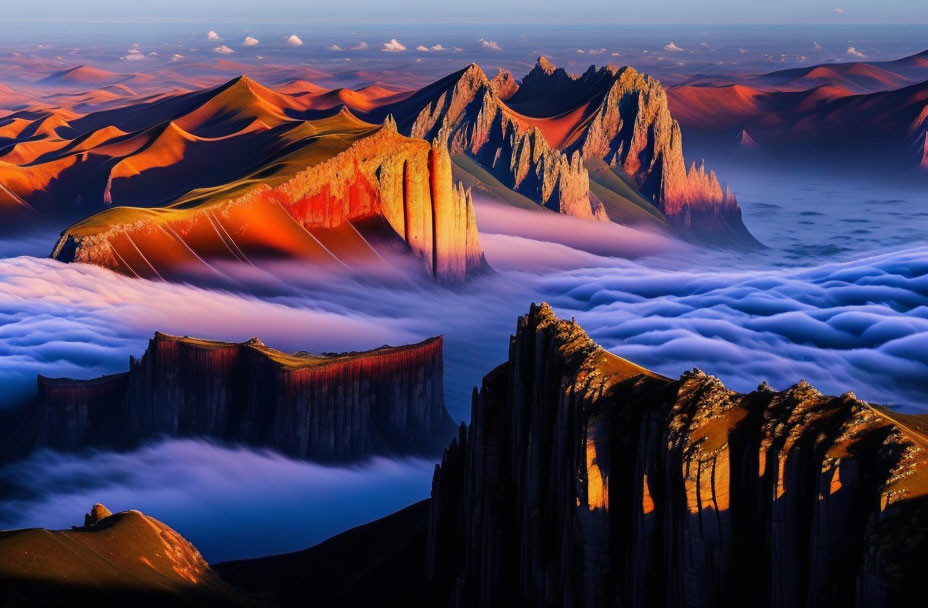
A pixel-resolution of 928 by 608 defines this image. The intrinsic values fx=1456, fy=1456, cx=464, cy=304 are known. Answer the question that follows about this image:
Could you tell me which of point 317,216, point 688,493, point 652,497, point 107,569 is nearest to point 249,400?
point 107,569

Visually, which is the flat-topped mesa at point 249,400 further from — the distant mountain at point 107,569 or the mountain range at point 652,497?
the mountain range at point 652,497

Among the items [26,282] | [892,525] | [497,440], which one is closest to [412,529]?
[497,440]

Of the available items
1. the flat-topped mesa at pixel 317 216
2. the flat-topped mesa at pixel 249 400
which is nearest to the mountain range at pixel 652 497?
the flat-topped mesa at pixel 249 400

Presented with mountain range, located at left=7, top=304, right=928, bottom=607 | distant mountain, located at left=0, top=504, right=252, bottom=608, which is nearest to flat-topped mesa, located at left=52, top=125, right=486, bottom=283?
distant mountain, located at left=0, top=504, right=252, bottom=608

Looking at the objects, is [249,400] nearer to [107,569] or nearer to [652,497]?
[107,569]

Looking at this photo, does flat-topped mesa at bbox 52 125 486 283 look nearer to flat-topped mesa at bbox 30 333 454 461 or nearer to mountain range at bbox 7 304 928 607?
flat-topped mesa at bbox 30 333 454 461

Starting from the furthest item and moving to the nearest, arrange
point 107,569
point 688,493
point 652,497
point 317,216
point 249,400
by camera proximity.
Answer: point 317,216 → point 249,400 → point 107,569 → point 652,497 → point 688,493
